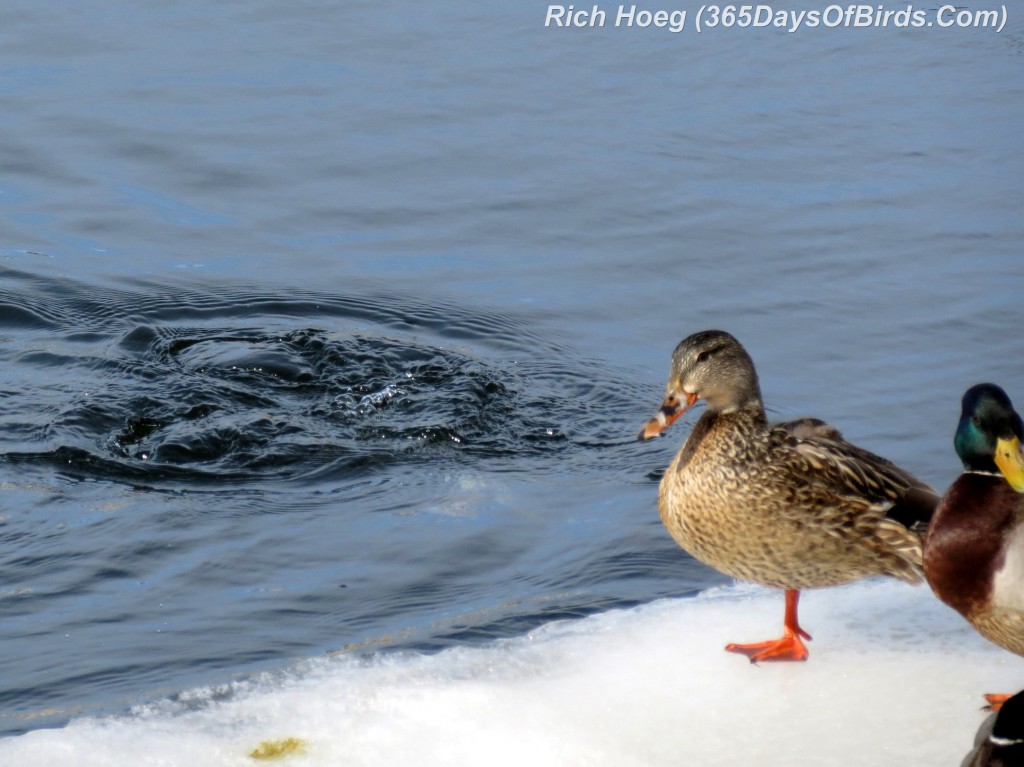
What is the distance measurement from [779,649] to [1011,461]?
939 mm

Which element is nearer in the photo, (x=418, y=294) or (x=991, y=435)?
(x=991, y=435)

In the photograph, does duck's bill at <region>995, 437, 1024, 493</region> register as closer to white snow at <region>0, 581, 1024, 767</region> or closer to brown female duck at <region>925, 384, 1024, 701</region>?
brown female duck at <region>925, 384, 1024, 701</region>

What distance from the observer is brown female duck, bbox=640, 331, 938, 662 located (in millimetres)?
4387

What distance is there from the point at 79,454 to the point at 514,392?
1875mm

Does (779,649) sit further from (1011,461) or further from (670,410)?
(1011,461)

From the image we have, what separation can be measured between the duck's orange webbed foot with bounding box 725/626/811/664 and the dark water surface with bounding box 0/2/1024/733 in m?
0.71

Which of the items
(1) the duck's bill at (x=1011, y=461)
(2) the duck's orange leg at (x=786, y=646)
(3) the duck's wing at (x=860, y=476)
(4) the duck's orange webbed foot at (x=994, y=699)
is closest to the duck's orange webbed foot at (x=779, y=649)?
(2) the duck's orange leg at (x=786, y=646)

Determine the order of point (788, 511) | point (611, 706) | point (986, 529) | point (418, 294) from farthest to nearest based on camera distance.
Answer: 1. point (418, 294)
2. point (788, 511)
3. point (611, 706)
4. point (986, 529)

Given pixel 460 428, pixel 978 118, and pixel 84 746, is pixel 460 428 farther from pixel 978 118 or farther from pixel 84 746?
pixel 978 118

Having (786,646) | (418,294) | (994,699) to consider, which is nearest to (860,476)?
(786,646)

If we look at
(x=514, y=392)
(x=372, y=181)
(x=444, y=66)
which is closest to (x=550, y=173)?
(x=372, y=181)

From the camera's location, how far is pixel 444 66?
10891 millimetres

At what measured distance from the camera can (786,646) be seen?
450cm

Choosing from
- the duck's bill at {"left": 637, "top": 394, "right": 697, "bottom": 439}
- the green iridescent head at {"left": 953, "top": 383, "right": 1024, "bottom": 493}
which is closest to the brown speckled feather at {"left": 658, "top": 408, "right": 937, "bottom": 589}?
the duck's bill at {"left": 637, "top": 394, "right": 697, "bottom": 439}
